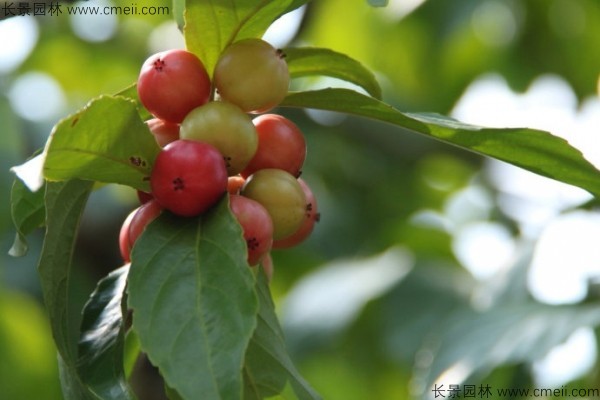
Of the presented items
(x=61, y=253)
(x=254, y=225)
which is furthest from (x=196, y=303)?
(x=61, y=253)

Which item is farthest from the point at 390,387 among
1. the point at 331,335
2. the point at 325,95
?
the point at 325,95

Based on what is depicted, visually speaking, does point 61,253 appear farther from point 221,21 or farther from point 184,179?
point 221,21

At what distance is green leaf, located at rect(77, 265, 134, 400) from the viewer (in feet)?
4.83

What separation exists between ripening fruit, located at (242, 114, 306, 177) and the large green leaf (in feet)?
0.40

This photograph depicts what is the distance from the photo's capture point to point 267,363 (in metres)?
1.55

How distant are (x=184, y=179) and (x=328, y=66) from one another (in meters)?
0.43

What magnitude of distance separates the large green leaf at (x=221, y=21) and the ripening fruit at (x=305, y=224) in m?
0.22

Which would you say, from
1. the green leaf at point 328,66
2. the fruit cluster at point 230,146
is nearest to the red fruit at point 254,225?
the fruit cluster at point 230,146

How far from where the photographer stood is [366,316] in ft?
12.7

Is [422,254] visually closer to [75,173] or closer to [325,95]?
[325,95]

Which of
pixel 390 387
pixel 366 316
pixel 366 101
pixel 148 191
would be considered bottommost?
pixel 390 387

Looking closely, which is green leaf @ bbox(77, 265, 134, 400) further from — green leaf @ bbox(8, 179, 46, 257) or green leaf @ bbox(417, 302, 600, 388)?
green leaf @ bbox(417, 302, 600, 388)

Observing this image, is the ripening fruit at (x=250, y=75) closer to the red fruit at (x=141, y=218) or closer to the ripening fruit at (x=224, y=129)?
the ripening fruit at (x=224, y=129)

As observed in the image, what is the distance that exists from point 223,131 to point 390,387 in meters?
2.64
